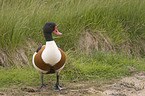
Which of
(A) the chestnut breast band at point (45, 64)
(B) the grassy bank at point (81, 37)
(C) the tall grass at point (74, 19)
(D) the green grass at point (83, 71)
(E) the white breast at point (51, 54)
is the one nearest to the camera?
(E) the white breast at point (51, 54)

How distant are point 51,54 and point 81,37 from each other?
262 centimetres

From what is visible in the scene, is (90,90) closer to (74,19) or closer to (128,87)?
(128,87)

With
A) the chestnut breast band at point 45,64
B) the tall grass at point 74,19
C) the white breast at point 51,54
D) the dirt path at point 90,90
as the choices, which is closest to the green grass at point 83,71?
the dirt path at point 90,90

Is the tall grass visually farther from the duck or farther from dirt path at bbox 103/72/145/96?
the duck

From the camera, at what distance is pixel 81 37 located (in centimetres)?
624

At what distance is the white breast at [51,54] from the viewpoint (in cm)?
371

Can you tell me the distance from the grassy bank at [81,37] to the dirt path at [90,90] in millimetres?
454

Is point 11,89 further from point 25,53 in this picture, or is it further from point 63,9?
point 63,9

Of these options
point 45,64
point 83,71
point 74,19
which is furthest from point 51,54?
point 74,19

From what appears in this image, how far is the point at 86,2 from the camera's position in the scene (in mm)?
6922

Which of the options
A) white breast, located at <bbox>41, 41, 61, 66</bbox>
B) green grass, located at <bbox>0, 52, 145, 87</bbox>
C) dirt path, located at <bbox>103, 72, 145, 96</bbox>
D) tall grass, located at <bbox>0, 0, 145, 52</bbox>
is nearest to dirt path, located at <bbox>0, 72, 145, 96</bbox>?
dirt path, located at <bbox>103, 72, 145, 96</bbox>

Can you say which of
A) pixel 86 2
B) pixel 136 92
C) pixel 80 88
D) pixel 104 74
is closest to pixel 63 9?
pixel 86 2

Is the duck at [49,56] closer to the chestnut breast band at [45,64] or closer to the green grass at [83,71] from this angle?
the chestnut breast band at [45,64]

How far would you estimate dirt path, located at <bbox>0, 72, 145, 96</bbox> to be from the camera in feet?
12.8
